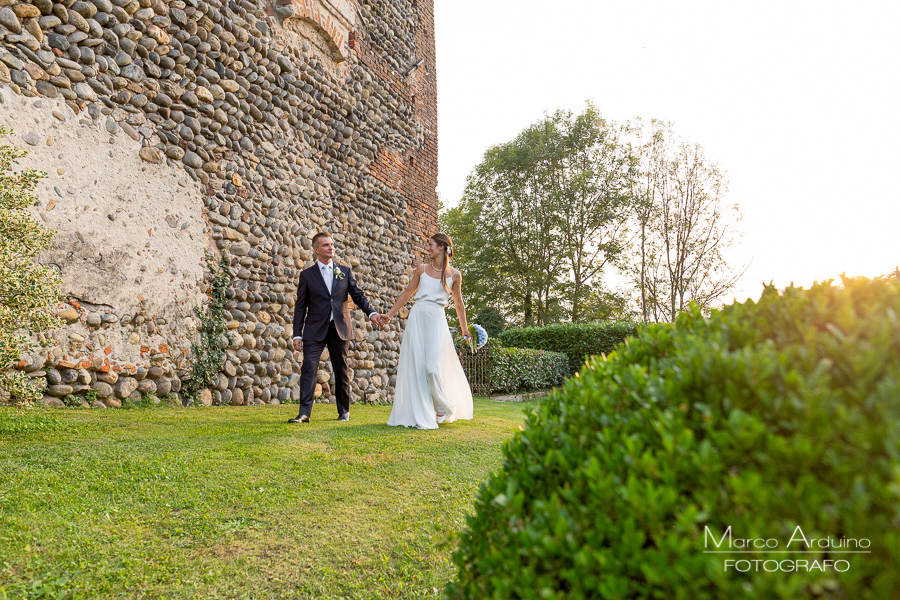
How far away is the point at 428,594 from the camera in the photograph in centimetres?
218

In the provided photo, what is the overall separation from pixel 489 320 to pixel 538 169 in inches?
369

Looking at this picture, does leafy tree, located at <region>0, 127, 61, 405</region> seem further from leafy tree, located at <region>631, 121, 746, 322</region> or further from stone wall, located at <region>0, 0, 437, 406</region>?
leafy tree, located at <region>631, 121, 746, 322</region>

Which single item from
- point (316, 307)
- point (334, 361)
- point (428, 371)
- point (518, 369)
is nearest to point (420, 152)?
point (316, 307)

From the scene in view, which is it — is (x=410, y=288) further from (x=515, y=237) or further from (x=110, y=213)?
(x=515, y=237)

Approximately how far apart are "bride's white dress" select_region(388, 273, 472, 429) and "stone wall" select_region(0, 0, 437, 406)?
2425 mm

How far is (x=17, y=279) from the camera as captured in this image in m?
3.54

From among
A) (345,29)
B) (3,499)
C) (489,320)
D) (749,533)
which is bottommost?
(3,499)

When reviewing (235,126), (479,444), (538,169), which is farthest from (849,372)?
(538,169)

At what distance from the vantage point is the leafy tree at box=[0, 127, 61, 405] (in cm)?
351

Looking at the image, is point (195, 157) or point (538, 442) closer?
point (538, 442)

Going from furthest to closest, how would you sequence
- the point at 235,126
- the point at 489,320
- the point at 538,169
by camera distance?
1. the point at 538,169
2. the point at 489,320
3. the point at 235,126

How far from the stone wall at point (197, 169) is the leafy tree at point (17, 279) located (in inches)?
58.8

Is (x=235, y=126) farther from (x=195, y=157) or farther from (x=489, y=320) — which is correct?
(x=489, y=320)

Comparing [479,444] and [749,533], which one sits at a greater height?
[749,533]
